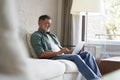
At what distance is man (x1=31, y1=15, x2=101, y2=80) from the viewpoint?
10.5ft

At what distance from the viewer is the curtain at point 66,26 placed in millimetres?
4590

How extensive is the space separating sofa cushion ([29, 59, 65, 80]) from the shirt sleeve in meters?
0.36

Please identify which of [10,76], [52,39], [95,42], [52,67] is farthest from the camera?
[95,42]

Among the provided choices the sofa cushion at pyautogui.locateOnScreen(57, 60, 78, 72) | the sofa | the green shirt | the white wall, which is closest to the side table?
the sofa cushion at pyautogui.locateOnScreen(57, 60, 78, 72)

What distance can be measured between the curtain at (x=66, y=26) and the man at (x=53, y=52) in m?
1.06

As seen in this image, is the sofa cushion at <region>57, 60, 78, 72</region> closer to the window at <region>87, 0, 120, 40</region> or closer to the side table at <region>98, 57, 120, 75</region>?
the side table at <region>98, 57, 120, 75</region>

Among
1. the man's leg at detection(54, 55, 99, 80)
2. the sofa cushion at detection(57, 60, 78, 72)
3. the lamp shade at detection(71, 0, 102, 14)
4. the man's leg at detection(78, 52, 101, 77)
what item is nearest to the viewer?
the sofa cushion at detection(57, 60, 78, 72)

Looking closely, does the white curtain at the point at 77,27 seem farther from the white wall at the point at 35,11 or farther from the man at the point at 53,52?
the man at the point at 53,52

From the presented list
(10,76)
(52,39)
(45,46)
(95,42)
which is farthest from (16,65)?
(95,42)

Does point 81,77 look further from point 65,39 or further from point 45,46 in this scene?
point 65,39

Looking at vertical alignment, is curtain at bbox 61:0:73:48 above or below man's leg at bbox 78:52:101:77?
above

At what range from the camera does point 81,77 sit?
3.38 m

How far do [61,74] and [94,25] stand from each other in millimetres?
1935

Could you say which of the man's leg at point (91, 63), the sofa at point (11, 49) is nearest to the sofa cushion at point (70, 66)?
the man's leg at point (91, 63)
